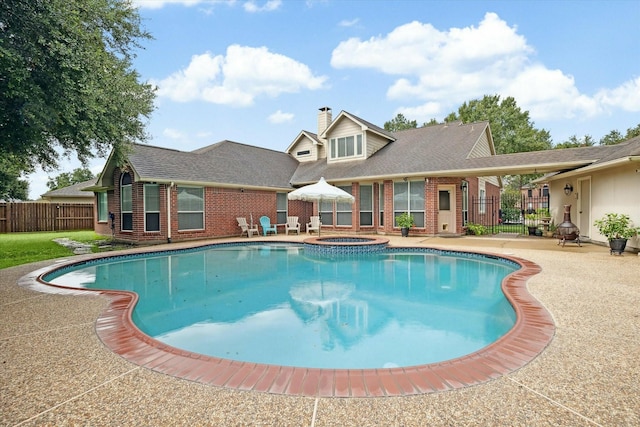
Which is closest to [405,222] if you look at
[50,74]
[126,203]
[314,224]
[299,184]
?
[314,224]

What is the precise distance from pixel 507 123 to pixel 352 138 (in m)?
25.3

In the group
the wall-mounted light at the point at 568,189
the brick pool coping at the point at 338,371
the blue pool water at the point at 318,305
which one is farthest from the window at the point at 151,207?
the wall-mounted light at the point at 568,189

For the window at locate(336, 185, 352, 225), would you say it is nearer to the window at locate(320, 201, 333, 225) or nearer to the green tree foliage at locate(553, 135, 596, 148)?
the window at locate(320, 201, 333, 225)

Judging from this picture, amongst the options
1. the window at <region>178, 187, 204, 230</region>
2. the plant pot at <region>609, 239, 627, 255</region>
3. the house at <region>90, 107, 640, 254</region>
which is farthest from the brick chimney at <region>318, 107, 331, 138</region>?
the plant pot at <region>609, 239, 627, 255</region>

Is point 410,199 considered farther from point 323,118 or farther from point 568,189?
point 323,118

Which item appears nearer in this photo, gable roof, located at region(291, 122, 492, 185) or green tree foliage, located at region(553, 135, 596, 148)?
gable roof, located at region(291, 122, 492, 185)

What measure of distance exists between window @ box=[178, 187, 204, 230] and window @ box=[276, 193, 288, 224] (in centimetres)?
436

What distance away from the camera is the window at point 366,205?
16.5m

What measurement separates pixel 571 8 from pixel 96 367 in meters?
16.7

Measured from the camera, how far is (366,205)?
16641 mm

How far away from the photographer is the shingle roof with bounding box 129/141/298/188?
1366cm

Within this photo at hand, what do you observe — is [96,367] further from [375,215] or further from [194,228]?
[375,215]

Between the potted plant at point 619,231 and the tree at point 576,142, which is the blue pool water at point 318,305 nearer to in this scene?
the potted plant at point 619,231

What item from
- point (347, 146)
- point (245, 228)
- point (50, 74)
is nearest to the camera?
point (50, 74)
